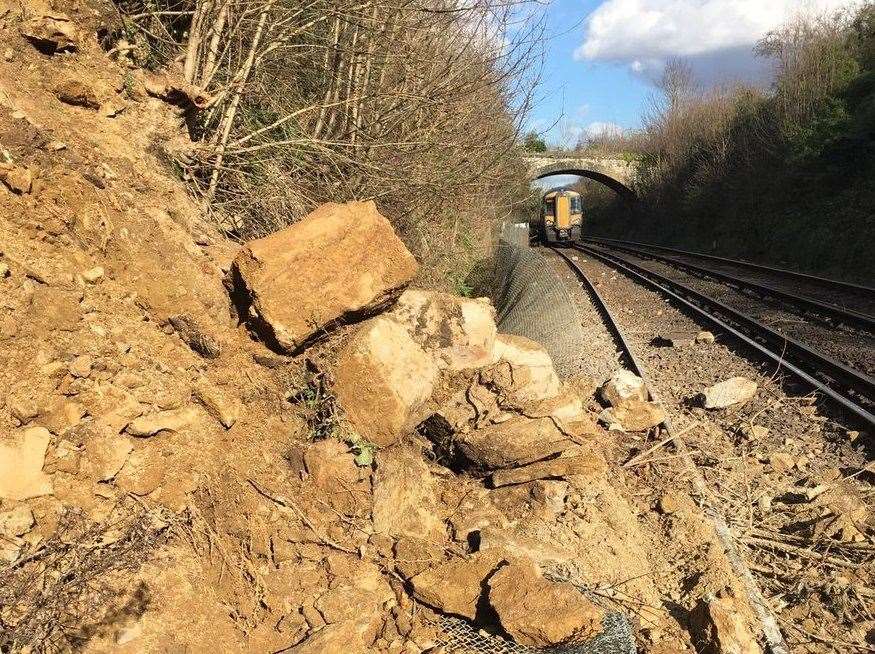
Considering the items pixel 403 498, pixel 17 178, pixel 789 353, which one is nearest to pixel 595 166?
pixel 789 353

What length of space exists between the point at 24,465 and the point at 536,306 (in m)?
9.78

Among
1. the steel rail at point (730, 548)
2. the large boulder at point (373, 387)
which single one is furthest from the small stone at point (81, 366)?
the steel rail at point (730, 548)

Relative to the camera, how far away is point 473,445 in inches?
147

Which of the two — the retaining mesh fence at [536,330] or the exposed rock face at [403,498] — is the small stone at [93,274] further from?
the retaining mesh fence at [536,330]

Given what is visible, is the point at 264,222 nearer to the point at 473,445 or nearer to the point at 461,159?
the point at 473,445

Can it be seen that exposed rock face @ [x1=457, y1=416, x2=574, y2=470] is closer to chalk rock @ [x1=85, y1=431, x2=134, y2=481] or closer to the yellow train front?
chalk rock @ [x1=85, y1=431, x2=134, y2=481]

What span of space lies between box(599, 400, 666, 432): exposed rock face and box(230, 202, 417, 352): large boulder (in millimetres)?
2929

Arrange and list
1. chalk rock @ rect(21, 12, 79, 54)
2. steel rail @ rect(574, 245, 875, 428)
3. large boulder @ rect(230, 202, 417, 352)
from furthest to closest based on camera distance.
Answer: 1. steel rail @ rect(574, 245, 875, 428)
2. chalk rock @ rect(21, 12, 79, 54)
3. large boulder @ rect(230, 202, 417, 352)

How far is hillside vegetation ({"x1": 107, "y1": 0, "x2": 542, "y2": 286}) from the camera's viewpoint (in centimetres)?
470

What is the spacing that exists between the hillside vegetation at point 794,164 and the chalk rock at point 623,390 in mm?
11807

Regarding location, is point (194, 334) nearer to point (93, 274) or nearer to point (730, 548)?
point (93, 274)

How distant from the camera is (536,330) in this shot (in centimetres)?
994

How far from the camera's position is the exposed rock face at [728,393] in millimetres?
6040

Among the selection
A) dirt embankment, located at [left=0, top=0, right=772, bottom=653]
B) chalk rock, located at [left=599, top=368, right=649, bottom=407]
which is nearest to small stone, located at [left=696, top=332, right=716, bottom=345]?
chalk rock, located at [left=599, top=368, right=649, bottom=407]
